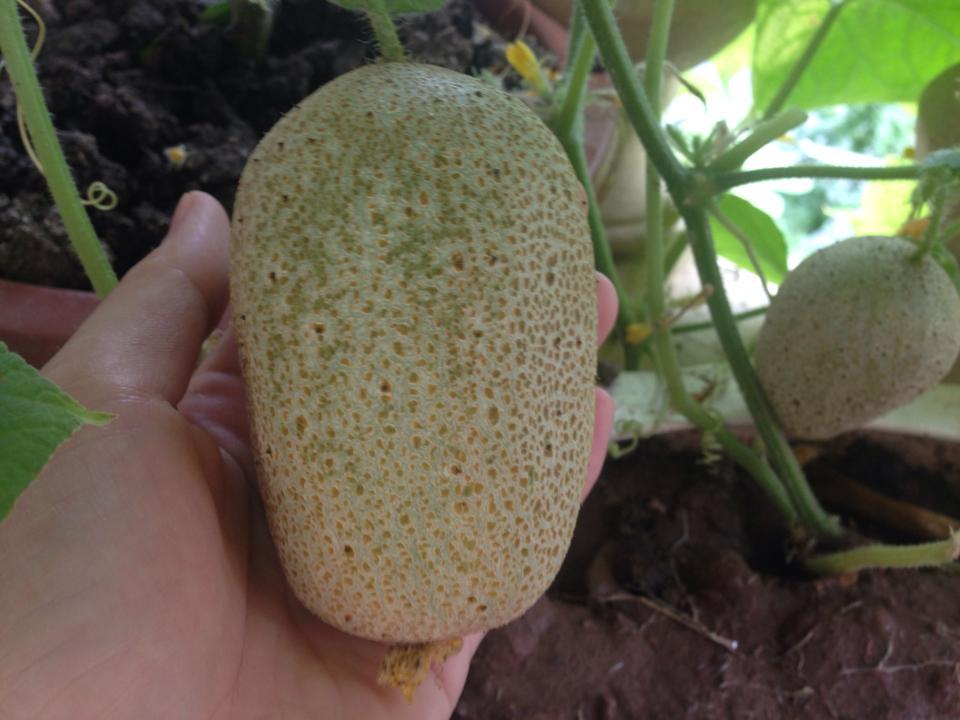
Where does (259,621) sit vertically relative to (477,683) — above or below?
above

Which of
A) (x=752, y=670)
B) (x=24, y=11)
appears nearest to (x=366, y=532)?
(x=752, y=670)

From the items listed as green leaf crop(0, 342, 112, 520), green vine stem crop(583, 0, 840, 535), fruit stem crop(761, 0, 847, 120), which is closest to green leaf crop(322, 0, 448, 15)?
green vine stem crop(583, 0, 840, 535)

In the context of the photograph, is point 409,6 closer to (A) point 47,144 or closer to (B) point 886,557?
(A) point 47,144

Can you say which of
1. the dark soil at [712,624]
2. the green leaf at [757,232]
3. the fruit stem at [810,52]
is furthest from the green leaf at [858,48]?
the dark soil at [712,624]

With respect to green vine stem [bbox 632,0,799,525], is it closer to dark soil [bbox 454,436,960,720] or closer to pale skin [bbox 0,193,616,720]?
dark soil [bbox 454,436,960,720]

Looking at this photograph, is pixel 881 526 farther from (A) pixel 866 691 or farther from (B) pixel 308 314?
(B) pixel 308 314
